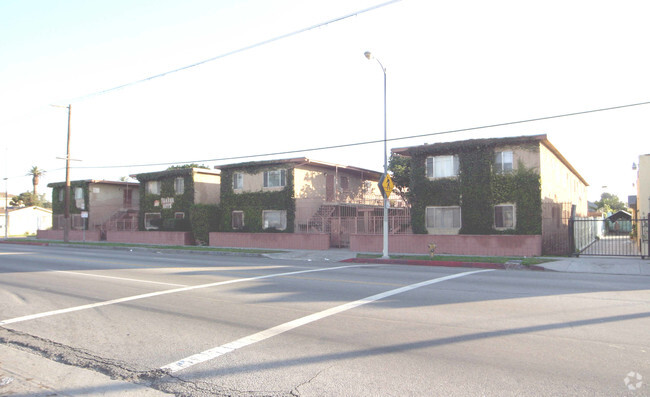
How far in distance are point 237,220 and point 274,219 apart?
136 inches

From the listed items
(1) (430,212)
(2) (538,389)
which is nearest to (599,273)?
(1) (430,212)

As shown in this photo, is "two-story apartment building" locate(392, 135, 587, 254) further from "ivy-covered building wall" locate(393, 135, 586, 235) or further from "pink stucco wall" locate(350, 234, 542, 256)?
"pink stucco wall" locate(350, 234, 542, 256)

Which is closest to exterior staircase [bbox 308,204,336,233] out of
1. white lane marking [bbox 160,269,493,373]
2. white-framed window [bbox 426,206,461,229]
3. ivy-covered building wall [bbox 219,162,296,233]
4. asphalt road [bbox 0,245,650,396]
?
ivy-covered building wall [bbox 219,162,296,233]

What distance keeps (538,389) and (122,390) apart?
423 centimetres

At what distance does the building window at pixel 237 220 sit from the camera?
33250mm

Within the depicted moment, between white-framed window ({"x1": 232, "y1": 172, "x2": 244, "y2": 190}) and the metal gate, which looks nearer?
the metal gate

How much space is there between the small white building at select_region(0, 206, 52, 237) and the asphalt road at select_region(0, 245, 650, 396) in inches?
2290

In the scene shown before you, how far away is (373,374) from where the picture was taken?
5.06 meters

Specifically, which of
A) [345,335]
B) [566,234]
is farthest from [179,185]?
[345,335]

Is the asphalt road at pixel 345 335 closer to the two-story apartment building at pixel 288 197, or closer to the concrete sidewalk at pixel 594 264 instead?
the concrete sidewalk at pixel 594 264

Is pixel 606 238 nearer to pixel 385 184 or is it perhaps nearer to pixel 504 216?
pixel 504 216

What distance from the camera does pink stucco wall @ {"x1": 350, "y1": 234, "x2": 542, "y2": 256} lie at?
21.2 metres

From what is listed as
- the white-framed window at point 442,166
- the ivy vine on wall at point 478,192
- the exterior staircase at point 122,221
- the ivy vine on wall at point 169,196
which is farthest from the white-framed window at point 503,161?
the exterior staircase at point 122,221

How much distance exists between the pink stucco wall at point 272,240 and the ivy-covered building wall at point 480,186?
560cm
